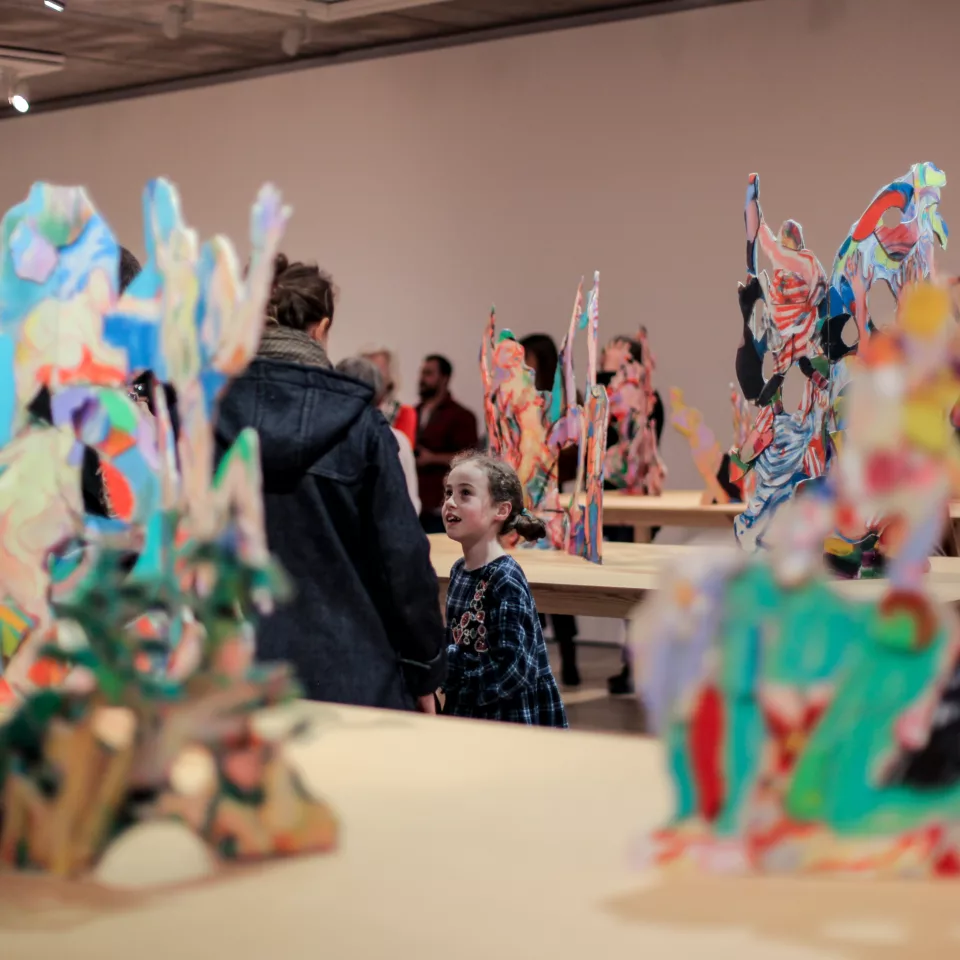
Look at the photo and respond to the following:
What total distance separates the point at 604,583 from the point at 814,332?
0.84 meters

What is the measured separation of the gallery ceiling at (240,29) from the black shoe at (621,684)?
3168 mm

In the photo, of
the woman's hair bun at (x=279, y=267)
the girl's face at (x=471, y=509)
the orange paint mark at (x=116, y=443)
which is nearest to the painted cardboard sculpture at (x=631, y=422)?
the girl's face at (x=471, y=509)

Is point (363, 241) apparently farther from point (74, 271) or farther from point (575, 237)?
point (74, 271)

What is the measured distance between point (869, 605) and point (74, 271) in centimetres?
94

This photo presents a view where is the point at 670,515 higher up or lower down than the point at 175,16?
lower down

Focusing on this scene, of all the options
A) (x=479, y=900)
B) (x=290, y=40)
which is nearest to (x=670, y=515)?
(x=290, y=40)

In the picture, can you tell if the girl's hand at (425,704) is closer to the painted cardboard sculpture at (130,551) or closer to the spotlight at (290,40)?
the painted cardboard sculpture at (130,551)

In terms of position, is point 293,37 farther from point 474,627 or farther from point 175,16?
point 474,627

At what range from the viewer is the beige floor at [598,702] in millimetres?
5422

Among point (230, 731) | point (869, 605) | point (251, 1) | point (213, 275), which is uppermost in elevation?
point (251, 1)

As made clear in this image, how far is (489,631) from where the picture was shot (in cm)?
277

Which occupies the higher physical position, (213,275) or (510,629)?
(213,275)

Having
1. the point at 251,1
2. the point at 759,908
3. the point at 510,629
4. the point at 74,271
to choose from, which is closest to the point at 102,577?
the point at 74,271

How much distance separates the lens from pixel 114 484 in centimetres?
162
